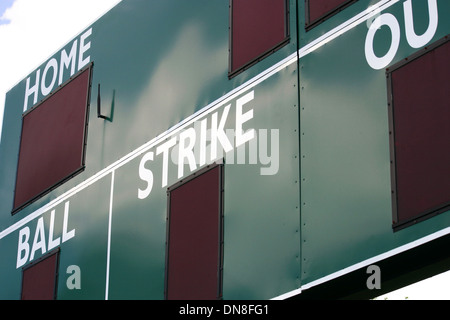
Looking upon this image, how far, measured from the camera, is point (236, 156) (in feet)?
27.9

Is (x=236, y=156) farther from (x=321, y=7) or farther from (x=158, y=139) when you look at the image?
(x=321, y=7)

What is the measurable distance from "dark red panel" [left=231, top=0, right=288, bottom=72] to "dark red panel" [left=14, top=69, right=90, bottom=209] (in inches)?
89.8

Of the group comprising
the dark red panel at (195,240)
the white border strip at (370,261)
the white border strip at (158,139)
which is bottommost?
the white border strip at (370,261)

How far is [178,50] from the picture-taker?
9.64 m

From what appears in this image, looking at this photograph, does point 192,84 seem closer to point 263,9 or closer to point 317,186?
point 263,9

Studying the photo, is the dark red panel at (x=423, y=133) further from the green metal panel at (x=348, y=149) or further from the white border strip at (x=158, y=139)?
the white border strip at (x=158, y=139)

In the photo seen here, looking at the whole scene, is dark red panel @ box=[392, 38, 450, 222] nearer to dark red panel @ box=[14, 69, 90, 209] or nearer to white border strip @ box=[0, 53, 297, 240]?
white border strip @ box=[0, 53, 297, 240]

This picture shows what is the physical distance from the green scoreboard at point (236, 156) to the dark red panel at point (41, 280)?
0.02m

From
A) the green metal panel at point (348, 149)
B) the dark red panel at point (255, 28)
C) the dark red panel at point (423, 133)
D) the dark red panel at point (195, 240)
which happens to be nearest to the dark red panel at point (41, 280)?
the dark red panel at point (195, 240)

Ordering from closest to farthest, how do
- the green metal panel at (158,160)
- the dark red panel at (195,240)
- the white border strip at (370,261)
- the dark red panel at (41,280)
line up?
the white border strip at (370,261) < the green metal panel at (158,160) < the dark red panel at (195,240) < the dark red panel at (41,280)

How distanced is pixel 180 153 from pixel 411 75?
2.58 metres

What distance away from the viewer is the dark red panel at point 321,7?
319 inches

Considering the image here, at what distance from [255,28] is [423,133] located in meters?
2.25
